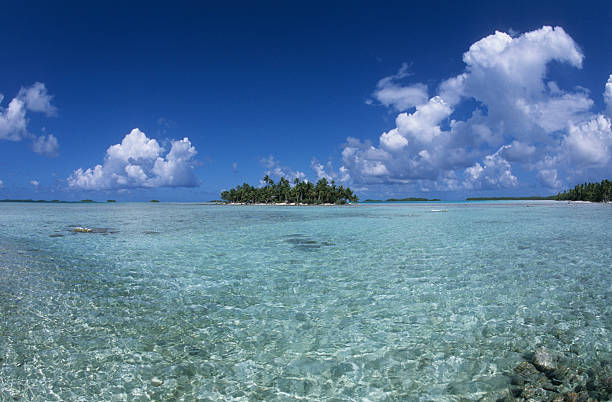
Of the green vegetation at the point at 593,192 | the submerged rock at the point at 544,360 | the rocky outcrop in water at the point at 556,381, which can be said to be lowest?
the rocky outcrop in water at the point at 556,381

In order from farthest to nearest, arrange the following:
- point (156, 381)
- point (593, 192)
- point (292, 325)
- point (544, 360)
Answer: point (593, 192) → point (292, 325) → point (544, 360) → point (156, 381)

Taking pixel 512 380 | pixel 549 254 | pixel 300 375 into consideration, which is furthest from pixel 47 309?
pixel 549 254

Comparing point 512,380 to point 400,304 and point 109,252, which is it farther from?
point 109,252

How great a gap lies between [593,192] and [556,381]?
22023 cm

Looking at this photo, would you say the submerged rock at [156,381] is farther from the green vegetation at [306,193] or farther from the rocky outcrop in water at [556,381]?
the green vegetation at [306,193]

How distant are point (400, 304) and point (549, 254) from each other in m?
14.4

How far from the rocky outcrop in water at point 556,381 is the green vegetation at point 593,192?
204 metres

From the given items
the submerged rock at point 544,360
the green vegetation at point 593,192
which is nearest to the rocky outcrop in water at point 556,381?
the submerged rock at point 544,360

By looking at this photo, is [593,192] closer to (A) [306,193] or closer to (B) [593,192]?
(B) [593,192]

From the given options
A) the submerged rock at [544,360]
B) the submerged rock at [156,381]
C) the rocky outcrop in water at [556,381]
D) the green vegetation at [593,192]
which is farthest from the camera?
the green vegetation at [593,192]

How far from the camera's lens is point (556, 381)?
20.3 feet

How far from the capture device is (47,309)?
10.1 metres

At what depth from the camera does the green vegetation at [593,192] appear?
15512cm

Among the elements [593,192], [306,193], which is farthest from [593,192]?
[306,193]
